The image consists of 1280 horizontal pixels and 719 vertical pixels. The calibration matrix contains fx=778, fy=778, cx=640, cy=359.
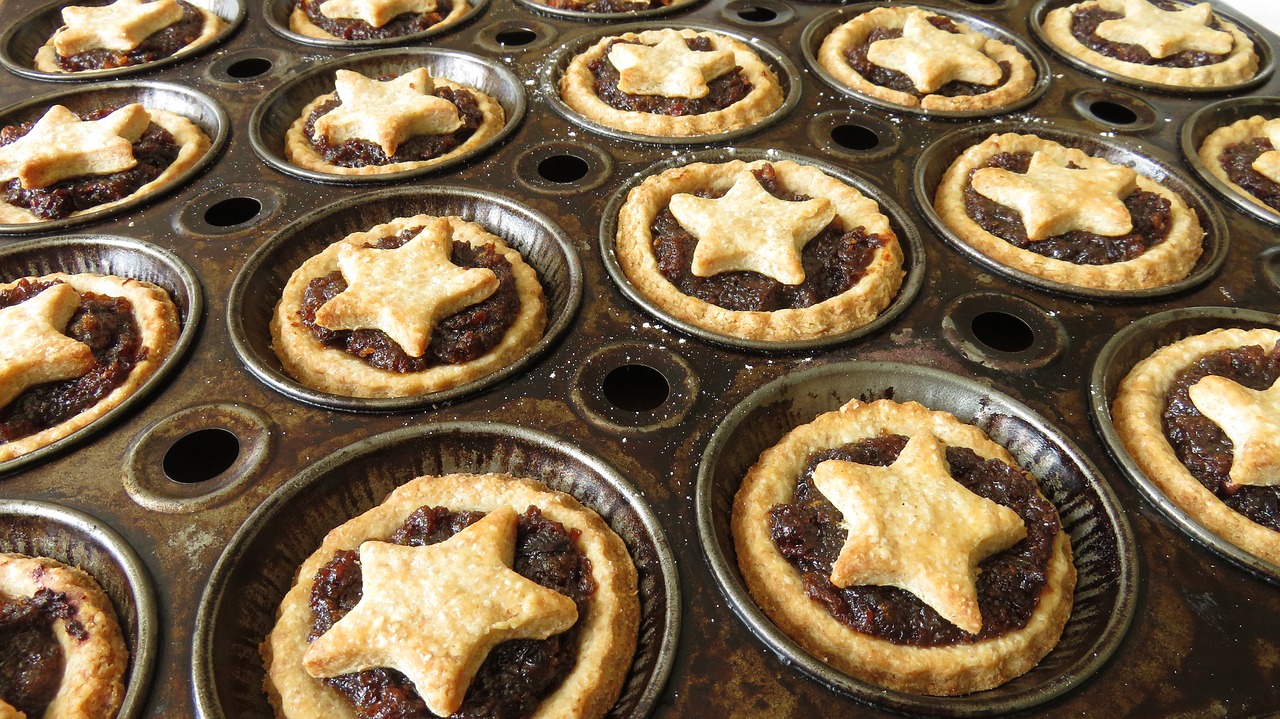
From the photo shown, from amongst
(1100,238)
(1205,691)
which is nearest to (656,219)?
(1100,238)

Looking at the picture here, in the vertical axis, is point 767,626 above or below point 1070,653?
above

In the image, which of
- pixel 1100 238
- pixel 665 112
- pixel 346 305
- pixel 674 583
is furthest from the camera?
pixel 665 112

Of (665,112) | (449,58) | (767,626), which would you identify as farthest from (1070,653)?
(449,58)

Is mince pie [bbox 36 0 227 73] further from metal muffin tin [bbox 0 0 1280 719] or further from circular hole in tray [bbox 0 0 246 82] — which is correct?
metal muffin tin [bbox 0 0 1280 719]

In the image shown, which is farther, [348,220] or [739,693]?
[348,220]

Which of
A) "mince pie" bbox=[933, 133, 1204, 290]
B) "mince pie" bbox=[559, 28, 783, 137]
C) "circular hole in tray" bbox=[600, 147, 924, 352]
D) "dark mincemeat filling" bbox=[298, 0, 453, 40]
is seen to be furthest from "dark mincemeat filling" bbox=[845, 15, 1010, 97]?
"dark mincemeat filling" bbox=[298, 0, 453, 40]

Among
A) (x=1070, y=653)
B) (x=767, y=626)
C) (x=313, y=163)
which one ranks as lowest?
(x=1070, y=653)

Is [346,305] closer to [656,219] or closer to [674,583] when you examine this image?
[656,219]

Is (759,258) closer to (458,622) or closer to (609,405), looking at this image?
(609,405)

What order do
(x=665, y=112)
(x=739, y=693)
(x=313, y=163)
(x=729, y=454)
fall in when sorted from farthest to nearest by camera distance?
(x=665, y=112) → (x=313, y=163) → (x=729, y=454) → (x=739, y=693)

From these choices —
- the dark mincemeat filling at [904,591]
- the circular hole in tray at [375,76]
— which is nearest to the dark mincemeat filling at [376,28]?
the circular hole in tray at [375,76]
